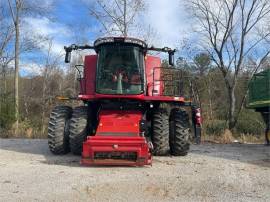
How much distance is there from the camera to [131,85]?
12.1m

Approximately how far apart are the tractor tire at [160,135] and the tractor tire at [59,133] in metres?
2.46

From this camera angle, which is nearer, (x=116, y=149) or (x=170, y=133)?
(x=116, y=149)

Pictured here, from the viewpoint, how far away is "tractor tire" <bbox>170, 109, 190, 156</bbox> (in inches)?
480

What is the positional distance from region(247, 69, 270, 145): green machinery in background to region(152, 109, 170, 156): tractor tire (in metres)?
5.38

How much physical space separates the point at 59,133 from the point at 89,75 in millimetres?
2201

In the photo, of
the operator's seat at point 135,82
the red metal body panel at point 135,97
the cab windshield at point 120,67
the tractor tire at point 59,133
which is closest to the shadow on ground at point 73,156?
the tractor tire at point 59,133

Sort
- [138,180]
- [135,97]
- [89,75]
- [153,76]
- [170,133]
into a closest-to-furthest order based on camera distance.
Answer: [138,180] < [135,97] < [170,133] < [153,76] < [89,75]

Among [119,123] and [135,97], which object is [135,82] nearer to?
[135,97]

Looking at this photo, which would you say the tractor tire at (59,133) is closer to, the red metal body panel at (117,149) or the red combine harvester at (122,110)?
the red combine harvester at (122,110)

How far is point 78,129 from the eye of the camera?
11.7 metres

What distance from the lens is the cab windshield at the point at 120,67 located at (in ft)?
39.7

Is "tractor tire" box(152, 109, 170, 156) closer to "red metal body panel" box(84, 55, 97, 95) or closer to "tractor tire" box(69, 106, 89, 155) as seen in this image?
"tractor tire" box(69, 106, 89, 155)

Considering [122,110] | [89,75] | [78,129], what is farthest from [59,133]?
[89,75]

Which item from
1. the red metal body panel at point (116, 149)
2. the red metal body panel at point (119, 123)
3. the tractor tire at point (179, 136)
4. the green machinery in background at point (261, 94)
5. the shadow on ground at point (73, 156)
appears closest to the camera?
the red metal body panel at point (116, 149)
